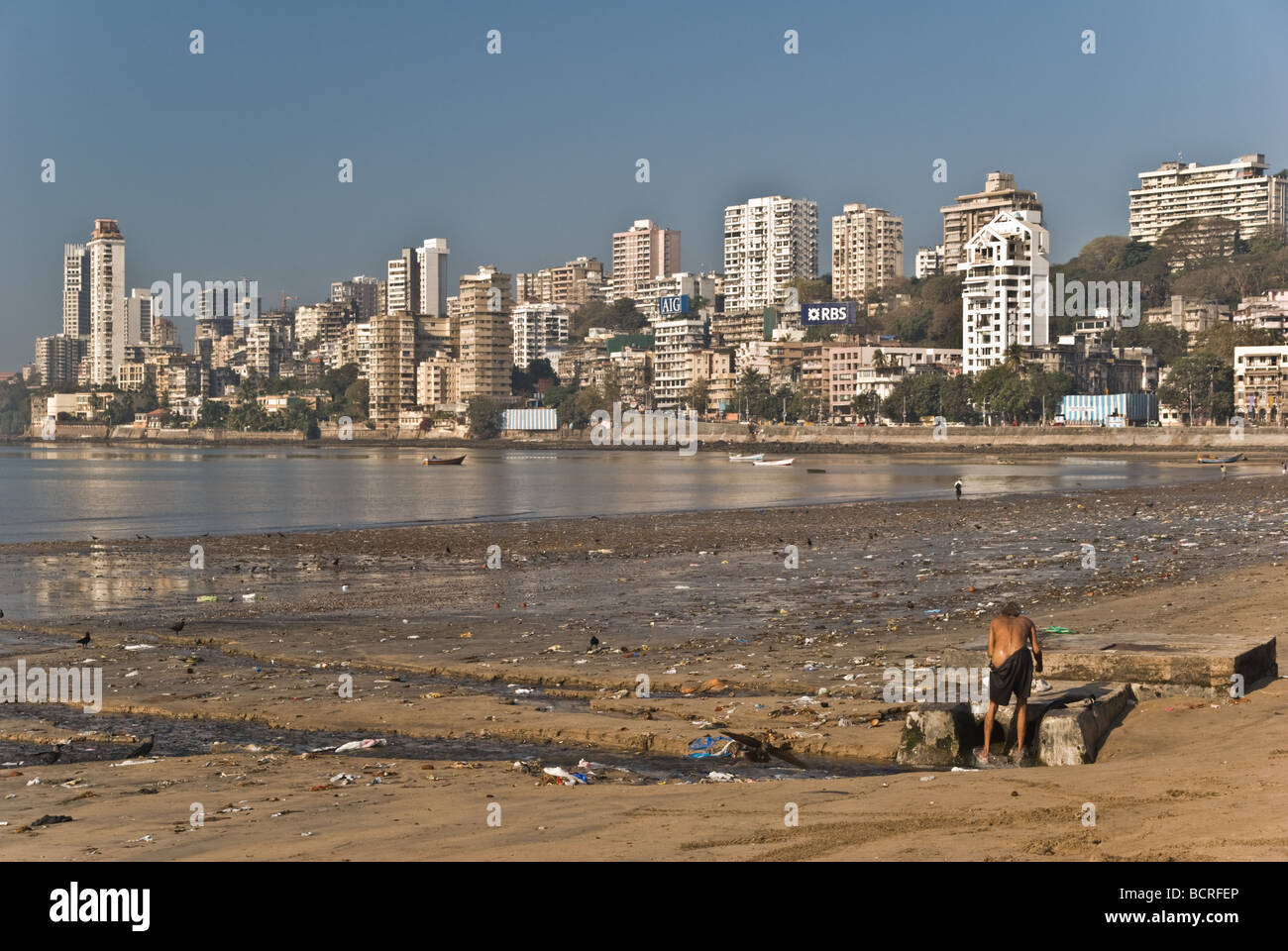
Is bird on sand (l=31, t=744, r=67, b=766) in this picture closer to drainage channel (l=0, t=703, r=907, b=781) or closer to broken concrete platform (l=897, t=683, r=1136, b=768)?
drainage channel (l=0, t=703, r=907, b=781)

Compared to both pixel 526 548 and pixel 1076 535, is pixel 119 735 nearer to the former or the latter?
pixel 526 548

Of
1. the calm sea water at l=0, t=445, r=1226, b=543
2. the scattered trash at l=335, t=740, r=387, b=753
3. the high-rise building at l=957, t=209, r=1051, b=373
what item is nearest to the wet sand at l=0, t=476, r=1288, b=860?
the scattered trash at l=335, t=740, r=387, b=753

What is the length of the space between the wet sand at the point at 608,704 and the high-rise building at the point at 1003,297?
463 ft

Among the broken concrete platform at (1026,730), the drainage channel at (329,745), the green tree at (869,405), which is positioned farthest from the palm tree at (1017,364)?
the drainage channel at (329,745)

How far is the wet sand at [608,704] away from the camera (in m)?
7.50

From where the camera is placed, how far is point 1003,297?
168m

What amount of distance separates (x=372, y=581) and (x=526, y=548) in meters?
6.98

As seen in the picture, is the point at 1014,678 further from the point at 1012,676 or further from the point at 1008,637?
the point at 1008,637

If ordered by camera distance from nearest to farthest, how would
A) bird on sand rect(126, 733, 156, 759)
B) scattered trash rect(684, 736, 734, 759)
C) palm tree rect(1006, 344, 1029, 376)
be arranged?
scattered trash rect(684, 736, 734, 759), bird on sand rect(126, 733, 156, 759), palm tree rect(1006, 344, 1029, 376)

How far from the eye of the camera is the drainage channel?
33.2ft

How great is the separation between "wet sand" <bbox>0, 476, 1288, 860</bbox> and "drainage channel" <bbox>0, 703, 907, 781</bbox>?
0.16 ft

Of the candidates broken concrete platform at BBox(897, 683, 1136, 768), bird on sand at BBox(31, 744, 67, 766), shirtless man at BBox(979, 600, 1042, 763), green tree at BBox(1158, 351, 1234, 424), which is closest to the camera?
broken concrete platform at BBox(897, 683, 1136, 768)

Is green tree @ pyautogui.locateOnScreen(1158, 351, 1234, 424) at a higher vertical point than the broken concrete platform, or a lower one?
higher
